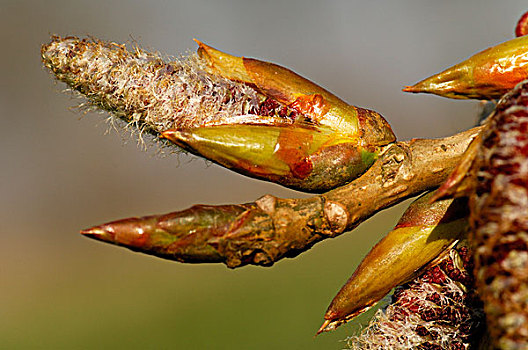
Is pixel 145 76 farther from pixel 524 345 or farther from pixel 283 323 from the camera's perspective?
pixel 283 323

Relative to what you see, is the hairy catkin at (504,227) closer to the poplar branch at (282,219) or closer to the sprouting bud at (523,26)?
the poplar branch at (282,219)

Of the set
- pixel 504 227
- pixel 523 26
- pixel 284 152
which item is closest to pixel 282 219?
pixel 284 152

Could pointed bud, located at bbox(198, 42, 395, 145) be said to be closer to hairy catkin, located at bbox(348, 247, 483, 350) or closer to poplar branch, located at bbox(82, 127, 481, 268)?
poplar branch, located at bbox(82, 127, 481, 268)

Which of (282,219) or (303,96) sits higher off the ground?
(303,96)

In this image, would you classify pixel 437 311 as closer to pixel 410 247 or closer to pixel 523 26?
pixel 410 247

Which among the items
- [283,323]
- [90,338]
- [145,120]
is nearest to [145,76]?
[145,120]

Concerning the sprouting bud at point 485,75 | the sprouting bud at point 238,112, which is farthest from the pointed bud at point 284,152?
the sprouting bud at point 485,75

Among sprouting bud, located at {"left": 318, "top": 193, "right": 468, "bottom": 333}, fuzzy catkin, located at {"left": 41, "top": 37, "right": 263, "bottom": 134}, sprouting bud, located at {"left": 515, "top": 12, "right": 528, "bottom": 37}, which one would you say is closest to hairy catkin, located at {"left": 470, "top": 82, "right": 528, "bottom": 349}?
sprouting bud, located at {"left": 318, "top": 193, "right": 468, "bottom": 333}
